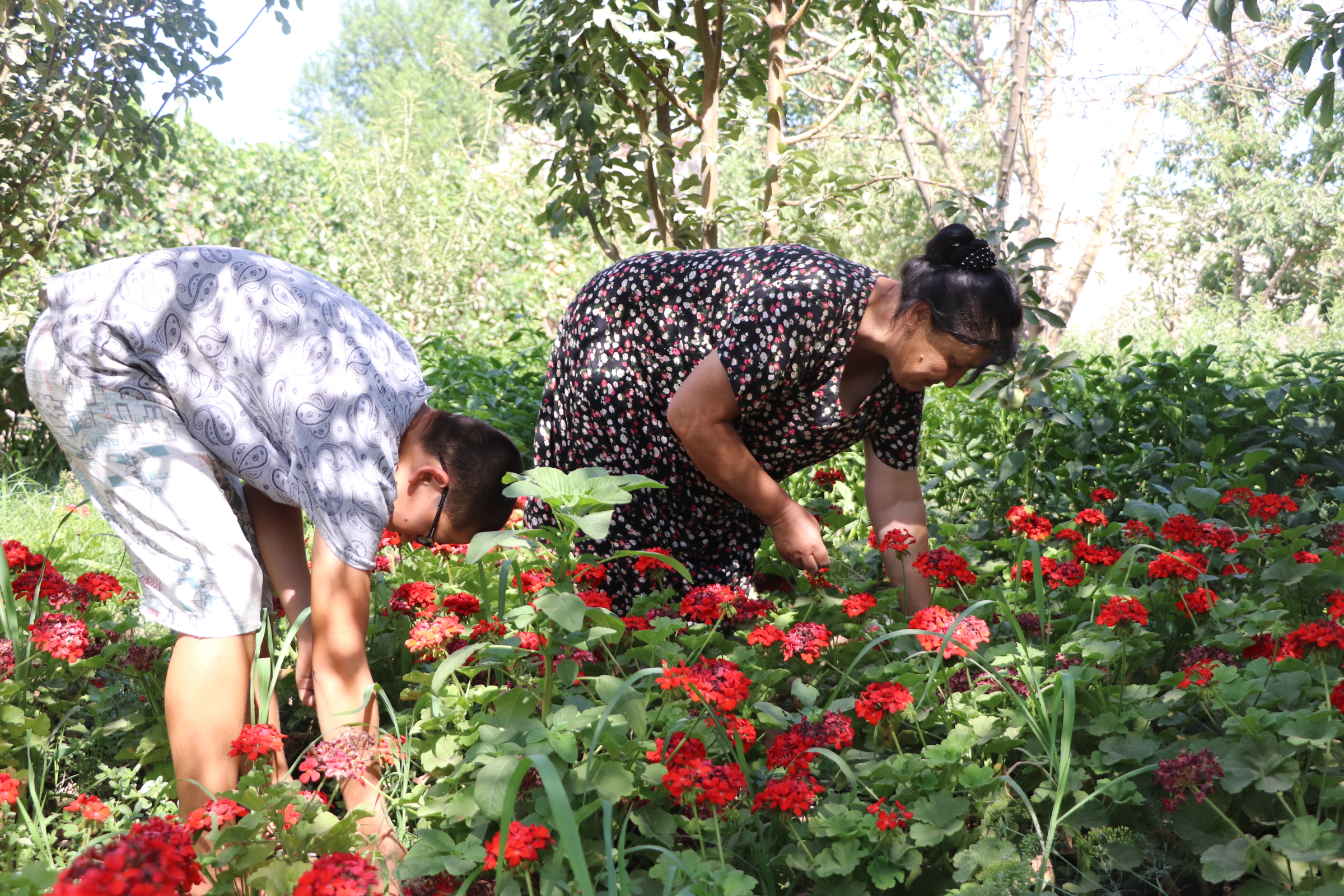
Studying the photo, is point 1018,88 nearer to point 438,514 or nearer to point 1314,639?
point 1314,639

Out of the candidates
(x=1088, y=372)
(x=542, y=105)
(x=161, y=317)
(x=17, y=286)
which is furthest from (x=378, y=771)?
(x=17, y=286)

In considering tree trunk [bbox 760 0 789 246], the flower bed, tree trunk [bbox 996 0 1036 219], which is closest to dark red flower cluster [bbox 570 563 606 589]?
the flower bed

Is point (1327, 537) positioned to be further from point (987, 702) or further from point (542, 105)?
point (542, 105)

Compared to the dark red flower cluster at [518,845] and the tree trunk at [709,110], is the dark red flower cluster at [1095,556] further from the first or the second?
the tree trunk at [709,110]

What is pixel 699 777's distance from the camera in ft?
4.47

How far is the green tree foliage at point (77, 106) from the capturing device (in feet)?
15.5

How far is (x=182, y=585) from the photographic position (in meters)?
1.64

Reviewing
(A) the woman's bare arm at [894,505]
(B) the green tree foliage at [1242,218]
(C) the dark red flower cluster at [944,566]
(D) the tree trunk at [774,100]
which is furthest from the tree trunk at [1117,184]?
(C) the dark red flower cluster at [944,566]

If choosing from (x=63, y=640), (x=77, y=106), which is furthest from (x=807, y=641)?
(x=77, y=106)

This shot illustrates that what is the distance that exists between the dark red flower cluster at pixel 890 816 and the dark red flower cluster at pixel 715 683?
0.25 metres

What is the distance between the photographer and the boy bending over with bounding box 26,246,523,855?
5.27 feet

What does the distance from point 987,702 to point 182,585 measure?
4.65 ft

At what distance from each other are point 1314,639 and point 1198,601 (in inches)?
14.0

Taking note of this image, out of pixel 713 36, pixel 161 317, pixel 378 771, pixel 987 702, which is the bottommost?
pixel 987 702
